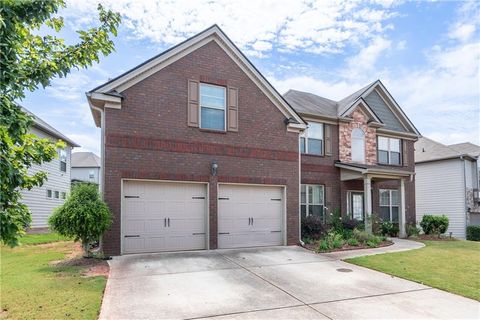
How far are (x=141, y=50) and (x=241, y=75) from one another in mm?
3724

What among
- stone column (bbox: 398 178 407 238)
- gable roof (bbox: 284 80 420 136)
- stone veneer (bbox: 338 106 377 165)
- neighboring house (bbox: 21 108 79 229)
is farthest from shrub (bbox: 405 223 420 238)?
neighboring house (bbox: 21 108 79 229)

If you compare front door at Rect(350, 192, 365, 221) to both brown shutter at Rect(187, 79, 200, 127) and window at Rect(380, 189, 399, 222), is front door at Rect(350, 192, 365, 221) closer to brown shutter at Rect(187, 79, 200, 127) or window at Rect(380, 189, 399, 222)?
window at Rect(380, 189, 399, 222)

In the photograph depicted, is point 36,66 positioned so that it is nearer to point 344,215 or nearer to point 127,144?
point 127,144

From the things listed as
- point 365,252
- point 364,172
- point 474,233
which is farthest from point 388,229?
point 474,233

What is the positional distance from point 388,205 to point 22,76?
1857cm

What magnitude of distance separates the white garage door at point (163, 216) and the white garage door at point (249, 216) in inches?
29.8

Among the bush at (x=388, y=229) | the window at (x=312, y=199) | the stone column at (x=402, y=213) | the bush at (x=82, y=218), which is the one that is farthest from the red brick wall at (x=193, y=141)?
the stone column at (x=402, y=213)

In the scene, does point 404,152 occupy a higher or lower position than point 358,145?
lower

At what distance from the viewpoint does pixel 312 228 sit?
13.7 metres

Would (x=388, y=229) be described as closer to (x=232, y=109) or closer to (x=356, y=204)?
(x=356, y=204)

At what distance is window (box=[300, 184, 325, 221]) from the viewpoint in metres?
16.2

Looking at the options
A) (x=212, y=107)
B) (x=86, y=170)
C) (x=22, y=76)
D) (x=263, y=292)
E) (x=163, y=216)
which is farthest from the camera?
(x=86, y=170)

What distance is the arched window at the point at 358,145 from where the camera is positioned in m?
17.9

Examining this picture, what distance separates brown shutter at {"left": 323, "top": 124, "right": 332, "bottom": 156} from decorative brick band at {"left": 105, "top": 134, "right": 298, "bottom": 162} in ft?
13.0
